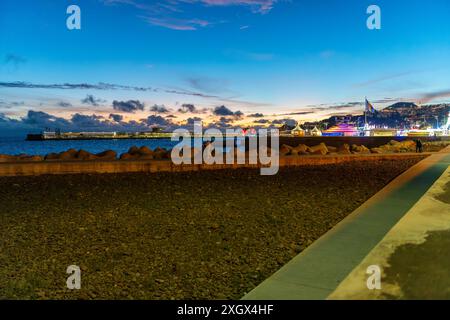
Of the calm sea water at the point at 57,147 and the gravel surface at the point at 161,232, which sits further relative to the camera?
the calm sea water at the point at 57,147

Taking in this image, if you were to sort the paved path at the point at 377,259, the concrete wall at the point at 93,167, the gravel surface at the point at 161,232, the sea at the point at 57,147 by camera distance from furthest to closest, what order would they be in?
the sea at the point at 57,147 < the concrete wall at the point at 93,167 < the gravel surface at the point at 161,232 < the paved path at the point at 377,259

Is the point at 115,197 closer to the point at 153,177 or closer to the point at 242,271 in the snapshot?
the point at 153,177

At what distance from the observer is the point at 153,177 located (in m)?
13.5

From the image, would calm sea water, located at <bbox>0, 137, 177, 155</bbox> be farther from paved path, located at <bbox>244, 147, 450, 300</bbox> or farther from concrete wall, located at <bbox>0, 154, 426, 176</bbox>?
paved path, located at <bbox>244, 147, 450, 300</bbox>

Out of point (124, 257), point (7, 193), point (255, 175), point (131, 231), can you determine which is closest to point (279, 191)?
point (255, 175)

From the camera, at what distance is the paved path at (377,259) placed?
3656mm

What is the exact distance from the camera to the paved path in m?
3.66

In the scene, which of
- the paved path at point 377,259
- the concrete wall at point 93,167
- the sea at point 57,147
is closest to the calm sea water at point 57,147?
the sea at point 57,147

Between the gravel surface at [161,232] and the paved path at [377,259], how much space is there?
34 centimetres

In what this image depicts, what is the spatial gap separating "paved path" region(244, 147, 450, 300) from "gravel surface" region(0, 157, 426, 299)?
0.34 metres

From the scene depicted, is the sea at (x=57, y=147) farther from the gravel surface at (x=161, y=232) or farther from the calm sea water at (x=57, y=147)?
the gravel surface at (x=161, y=232)

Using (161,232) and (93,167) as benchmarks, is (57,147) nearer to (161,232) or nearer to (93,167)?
(93,167)
